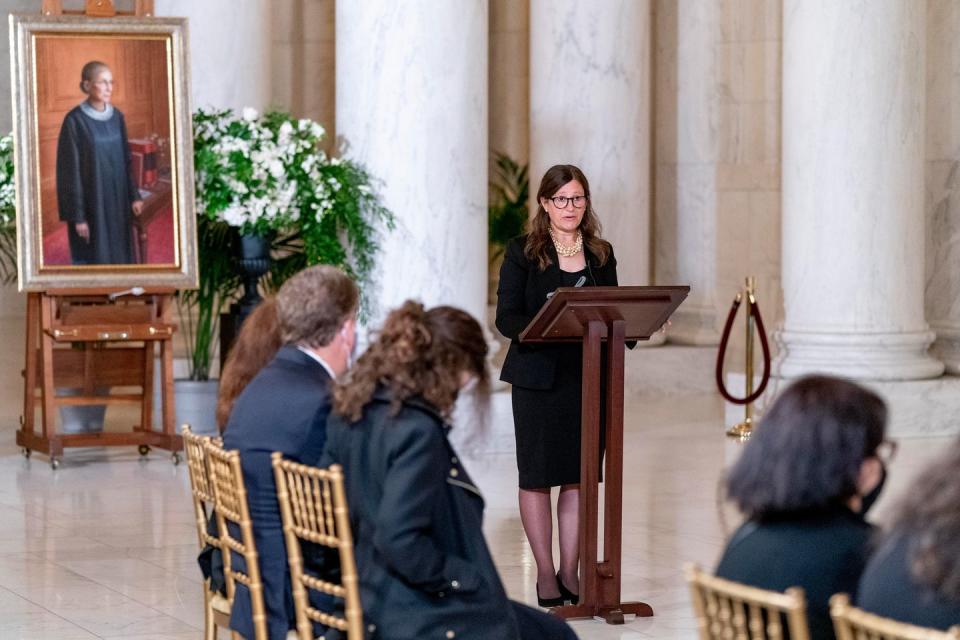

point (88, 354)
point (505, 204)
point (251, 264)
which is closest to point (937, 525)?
point (251, 264)

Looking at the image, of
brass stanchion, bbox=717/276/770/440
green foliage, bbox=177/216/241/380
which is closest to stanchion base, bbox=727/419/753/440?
brass stanchion, bbox=717/276/770/440

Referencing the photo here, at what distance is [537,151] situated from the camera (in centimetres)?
1245

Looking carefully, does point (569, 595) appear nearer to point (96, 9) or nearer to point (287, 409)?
point (287, 409)

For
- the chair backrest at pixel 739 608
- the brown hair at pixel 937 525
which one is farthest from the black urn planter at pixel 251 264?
the brown hair at pixel 937 525

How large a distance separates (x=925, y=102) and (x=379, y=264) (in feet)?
12.5

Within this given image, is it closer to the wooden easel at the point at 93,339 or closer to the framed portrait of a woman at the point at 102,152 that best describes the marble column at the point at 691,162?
the wooden easel at the point at 93,339

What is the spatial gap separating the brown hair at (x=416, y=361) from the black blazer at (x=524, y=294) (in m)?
2.21

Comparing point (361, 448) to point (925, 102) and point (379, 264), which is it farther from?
point (925, 102)

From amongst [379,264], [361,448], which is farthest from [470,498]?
[379,264]

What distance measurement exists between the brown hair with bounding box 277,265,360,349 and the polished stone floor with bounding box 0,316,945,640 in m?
1.77

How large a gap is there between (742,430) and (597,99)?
2963mm

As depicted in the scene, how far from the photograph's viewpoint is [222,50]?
10.8 m

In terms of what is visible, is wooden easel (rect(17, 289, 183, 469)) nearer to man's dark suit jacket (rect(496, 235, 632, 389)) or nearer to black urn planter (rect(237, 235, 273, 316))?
black urn planter (rect(237, 235, 273, 316))

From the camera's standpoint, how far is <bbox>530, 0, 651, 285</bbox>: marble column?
12.5 m
